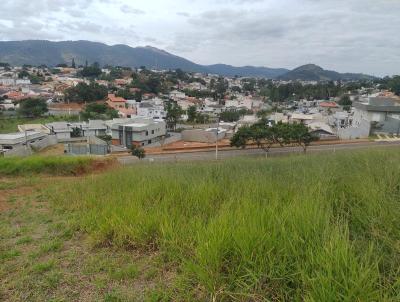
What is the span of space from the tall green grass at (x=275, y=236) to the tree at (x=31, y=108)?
52854 millimetres

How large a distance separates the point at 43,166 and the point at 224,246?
11004 millimetres

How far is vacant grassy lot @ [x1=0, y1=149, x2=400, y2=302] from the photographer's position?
87.5 inches

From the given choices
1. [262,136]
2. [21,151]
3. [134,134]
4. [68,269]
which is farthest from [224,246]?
[134,134]

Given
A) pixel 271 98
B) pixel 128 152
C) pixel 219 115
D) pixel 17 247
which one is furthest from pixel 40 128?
pixel 271 98

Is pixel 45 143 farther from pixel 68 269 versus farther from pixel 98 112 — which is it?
pixel 68 269

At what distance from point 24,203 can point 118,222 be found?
3.52 m

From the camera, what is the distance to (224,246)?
2.57 m

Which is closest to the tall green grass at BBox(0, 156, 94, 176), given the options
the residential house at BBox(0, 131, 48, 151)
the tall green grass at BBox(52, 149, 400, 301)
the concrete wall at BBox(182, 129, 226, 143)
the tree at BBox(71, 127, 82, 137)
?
the tall green grass at BBox(52, 149, 400, 301)

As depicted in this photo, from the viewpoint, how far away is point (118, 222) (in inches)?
144

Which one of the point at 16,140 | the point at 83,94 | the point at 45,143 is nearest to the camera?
the point at 16,140

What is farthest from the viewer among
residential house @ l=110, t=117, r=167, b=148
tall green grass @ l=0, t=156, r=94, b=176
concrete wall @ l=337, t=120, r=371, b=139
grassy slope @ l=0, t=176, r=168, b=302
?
concrete wall @ l=337, t=120, r=371, b=139

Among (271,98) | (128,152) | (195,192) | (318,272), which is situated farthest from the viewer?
(271,98)

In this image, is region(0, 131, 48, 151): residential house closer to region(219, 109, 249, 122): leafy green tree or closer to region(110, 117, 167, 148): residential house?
region(110, 117, 167, 148): residential house

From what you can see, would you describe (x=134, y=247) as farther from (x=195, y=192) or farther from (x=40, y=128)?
(x=40, y=128)
